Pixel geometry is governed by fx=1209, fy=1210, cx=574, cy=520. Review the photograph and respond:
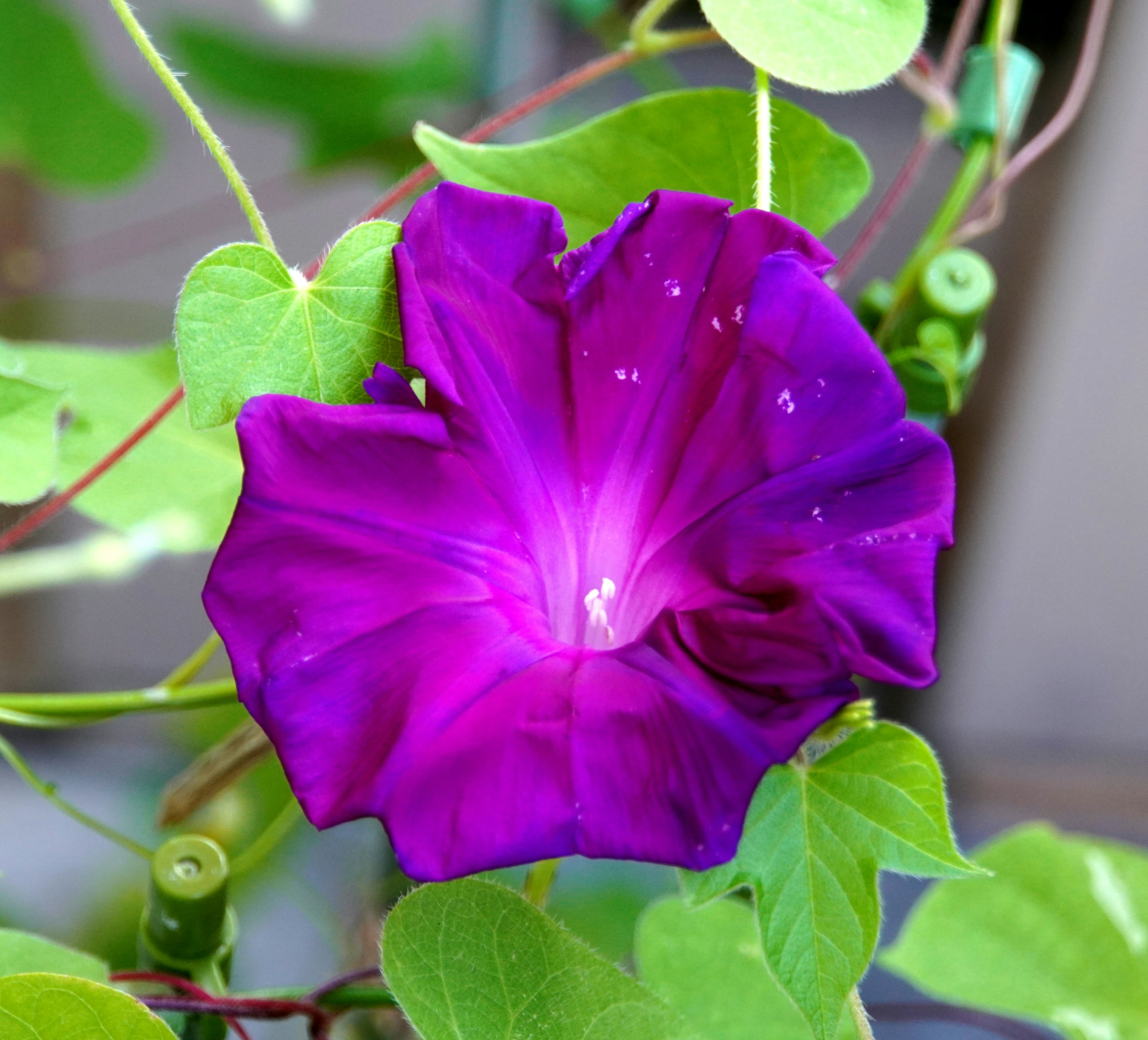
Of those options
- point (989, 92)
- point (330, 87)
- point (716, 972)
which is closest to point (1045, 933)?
point (716, 972)

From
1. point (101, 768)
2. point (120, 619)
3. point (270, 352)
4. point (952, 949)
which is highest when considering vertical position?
point (270, 352)

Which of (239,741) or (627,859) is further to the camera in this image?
(239,741)

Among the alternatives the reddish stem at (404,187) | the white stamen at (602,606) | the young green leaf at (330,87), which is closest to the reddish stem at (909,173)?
the reddish stem at (404,187)

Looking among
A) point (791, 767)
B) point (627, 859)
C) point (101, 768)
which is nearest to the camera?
point (627, 859)

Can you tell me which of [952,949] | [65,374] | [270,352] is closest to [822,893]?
[270,352]

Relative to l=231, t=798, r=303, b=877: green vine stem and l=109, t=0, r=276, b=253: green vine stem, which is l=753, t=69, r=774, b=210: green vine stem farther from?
l=231, t=798, r=303, b=877: green vine stem

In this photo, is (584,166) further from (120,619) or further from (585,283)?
(120,619)

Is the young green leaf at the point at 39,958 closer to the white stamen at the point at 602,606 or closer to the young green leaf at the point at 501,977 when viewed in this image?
the young green leaf at the point at 501,977
